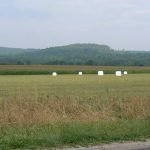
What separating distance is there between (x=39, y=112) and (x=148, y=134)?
3.56m

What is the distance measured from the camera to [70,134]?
11.1m

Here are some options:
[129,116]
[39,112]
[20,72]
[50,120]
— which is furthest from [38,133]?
[20,72]

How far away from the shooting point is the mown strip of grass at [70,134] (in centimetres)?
1020

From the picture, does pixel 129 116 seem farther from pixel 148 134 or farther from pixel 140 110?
pixel 148 134

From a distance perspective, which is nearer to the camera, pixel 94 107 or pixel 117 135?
pixel 117 135

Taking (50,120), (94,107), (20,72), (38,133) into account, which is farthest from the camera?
(20,72)

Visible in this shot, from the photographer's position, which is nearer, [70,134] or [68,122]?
[70,134]

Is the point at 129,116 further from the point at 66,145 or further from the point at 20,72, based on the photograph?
the point at 20,72

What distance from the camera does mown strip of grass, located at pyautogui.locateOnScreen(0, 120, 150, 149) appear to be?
10201 millimetres

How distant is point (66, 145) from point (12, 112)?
392 centimetres

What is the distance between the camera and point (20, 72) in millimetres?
84125

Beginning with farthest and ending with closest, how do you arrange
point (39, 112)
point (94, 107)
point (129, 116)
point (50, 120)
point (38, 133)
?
point (94, 107)
point (129, 116)
point (39, 112)
point (50, 120)
point (38, 133)

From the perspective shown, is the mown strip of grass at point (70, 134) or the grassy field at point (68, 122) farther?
the grassy field at point (68, 122)

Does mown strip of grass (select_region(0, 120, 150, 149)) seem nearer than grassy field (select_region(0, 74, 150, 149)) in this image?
Yes
